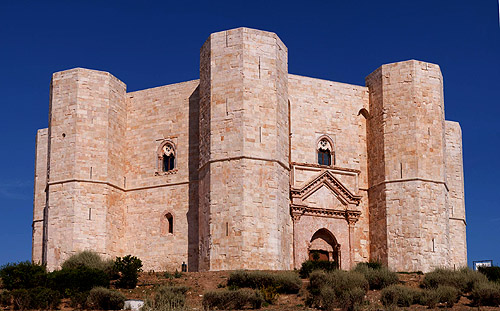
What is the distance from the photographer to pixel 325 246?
3512cm

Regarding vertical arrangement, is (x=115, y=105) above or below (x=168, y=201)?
above

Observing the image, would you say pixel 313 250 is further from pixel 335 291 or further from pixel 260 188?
pixel 335 291

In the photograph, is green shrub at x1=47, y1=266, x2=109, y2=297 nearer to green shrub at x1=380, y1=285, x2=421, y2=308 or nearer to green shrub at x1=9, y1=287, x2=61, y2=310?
green shrub at x1=9, y1=287, x2=61, y2=310

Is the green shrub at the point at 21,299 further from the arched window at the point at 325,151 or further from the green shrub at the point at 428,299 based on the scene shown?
the arched window at the point at 325,151

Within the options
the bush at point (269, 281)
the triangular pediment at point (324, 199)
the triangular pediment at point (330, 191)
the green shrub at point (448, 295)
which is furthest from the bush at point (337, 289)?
the triangular pediment at point (330, 191)

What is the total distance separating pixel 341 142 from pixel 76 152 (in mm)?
11035

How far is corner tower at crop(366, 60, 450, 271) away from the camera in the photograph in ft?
112

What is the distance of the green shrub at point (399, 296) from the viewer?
2400cm

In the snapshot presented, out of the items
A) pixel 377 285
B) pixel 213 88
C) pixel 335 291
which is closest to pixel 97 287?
pixel 335 291

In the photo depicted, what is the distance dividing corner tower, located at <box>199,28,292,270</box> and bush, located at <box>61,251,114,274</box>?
12.8 feet

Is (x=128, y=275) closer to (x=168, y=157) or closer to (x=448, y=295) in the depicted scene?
(x=168, y=157)

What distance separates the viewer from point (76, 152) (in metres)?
34.4

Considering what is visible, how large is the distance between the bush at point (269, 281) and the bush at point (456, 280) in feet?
13.4

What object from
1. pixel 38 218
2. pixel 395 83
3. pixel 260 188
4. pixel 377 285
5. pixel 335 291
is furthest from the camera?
pixel 38 218
